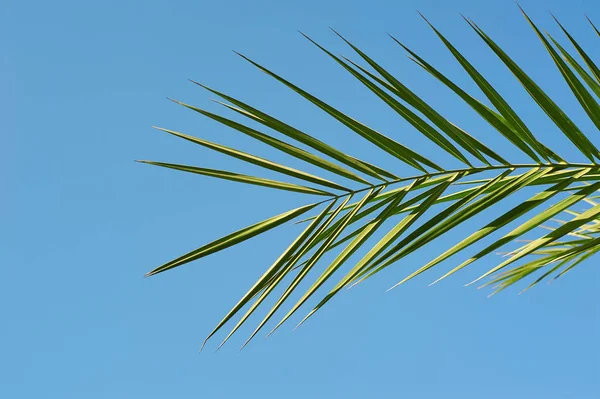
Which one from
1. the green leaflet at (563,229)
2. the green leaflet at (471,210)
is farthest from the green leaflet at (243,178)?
the green leaflet at (563,229)

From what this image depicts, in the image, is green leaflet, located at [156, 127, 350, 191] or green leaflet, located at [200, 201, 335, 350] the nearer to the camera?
green leaflet, located at [200, 201, 335, 350]

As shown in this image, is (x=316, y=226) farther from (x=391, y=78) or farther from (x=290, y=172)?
(x=391, y=78)

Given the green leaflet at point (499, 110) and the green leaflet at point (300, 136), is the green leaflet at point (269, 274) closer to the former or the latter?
the green leaflet at point (300, 136)

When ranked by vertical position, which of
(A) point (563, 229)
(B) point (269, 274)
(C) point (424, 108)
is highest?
(C) point (424, 108)

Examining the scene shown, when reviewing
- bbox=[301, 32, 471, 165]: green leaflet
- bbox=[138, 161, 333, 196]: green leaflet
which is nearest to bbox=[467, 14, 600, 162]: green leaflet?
bbox=[301, 32, 471, 165]: green leaflet

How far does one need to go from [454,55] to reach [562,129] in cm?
20

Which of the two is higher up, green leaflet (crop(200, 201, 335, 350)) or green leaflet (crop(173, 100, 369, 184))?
green leaflet (crop(173, 100, 369, 184))

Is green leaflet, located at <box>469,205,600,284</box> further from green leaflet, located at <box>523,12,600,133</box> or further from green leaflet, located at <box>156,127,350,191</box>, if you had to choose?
green leaflet, located at <box>156,127,350,191</box>

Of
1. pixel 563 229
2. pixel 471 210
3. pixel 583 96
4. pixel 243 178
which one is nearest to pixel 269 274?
pixel 243 178

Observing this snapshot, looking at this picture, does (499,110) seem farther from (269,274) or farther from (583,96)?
(269,274)

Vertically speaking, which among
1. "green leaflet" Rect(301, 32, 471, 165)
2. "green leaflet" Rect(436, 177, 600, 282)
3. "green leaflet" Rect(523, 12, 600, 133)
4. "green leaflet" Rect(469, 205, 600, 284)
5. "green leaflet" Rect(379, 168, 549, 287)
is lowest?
"green leaflet" Rect(469, 205, 600, 284)

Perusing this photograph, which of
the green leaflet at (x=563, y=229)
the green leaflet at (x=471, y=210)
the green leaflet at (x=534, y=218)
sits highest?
the green leaflet at (x=471, y=210)

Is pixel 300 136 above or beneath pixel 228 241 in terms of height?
above

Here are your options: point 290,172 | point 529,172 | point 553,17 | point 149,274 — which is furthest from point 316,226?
point 553,17
